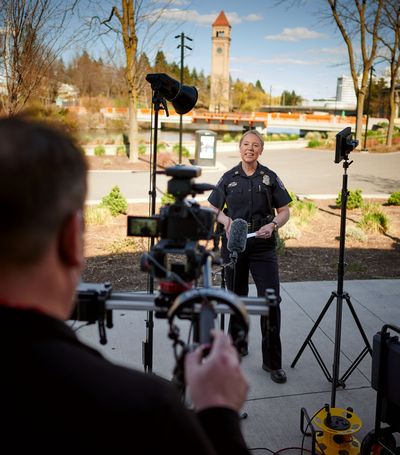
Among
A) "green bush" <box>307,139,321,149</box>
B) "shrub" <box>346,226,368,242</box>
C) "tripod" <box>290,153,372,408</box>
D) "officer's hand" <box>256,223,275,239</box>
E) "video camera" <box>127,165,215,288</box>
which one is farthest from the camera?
"green bush" <box>307,139,321,149</box>

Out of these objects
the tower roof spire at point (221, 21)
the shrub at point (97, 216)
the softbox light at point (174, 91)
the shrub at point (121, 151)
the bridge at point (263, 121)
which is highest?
the tower roof spire at point (221, 21)

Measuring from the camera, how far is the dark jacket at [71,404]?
85 cm

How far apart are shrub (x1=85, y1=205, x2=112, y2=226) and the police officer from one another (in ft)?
18.0

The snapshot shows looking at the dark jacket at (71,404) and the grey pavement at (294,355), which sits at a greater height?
the dark jacket at (71,404)

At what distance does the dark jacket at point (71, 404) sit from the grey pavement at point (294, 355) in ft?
8.86

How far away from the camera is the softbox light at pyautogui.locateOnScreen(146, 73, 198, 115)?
3.53 meters

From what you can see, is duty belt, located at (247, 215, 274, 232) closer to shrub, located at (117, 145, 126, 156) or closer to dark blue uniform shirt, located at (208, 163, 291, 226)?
dark blue uniform shirt, located at (208, 163, 291, 226)

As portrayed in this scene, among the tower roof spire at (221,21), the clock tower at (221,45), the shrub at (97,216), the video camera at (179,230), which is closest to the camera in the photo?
the video camera at (179,230)

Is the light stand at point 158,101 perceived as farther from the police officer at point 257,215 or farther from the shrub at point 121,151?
the shrub at point 121,151

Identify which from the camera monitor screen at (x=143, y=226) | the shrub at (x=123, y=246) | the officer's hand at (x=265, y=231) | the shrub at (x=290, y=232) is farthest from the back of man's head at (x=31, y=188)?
the shrub at (x=290, y=232)

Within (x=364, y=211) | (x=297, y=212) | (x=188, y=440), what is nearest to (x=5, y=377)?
(x=188, y=440)

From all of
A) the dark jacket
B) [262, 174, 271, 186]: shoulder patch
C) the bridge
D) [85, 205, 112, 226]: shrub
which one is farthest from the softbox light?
the bridge

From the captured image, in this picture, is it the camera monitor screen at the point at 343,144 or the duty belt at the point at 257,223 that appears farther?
the duty belt at the point at 257,223

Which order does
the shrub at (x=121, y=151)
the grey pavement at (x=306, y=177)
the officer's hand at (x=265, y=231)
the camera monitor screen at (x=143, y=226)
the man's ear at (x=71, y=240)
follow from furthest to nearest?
1. the shrub at (x=121, y=151)
2. the grey pavement at (x=306, y=177)
3. the officer's hand at (x=265, y=231)
4. the camera monitor screen at (x=143, y=226)
5. the man's ear at (x=71, y=240)
